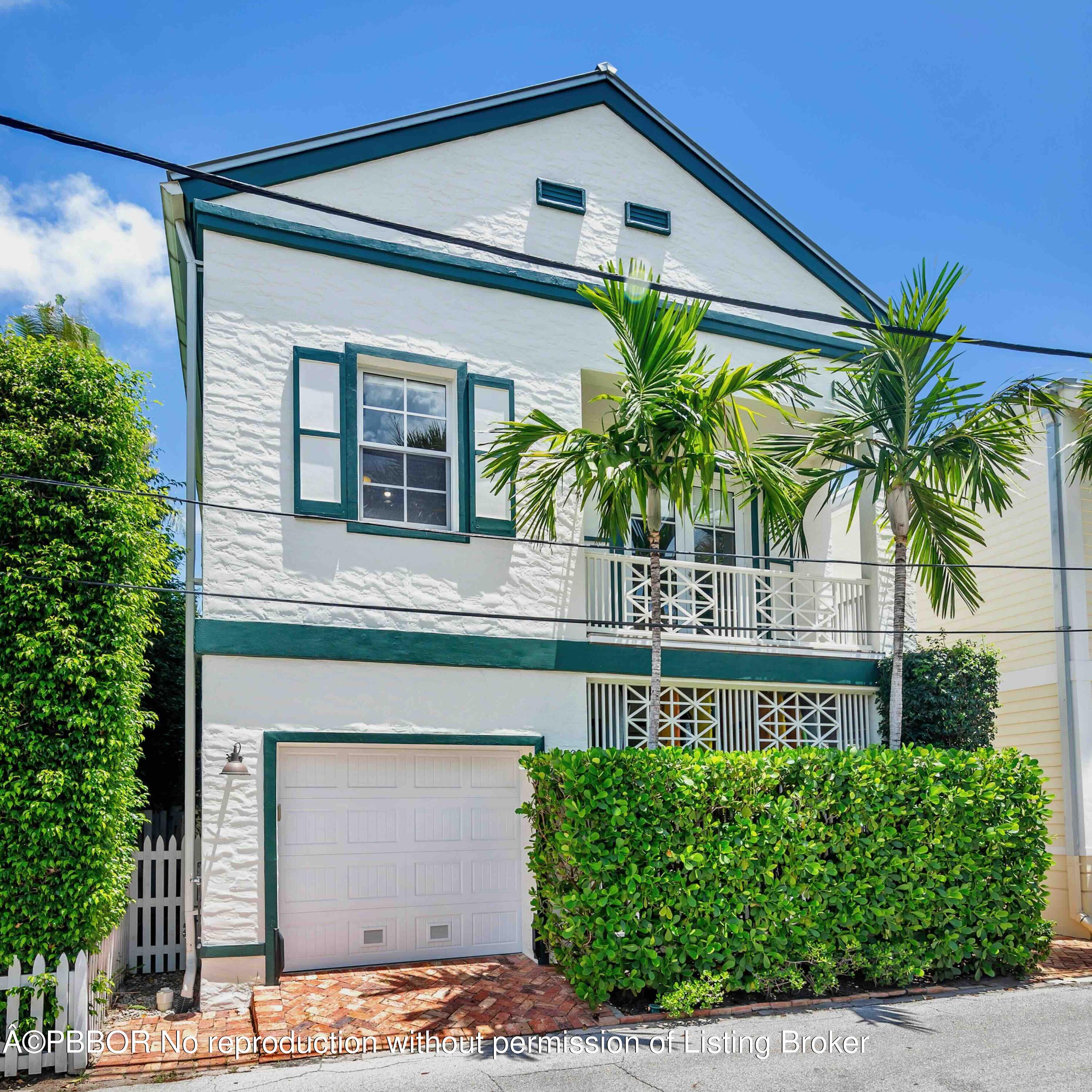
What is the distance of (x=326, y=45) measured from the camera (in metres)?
8.03

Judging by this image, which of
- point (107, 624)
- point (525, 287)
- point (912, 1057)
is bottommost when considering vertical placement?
point (912, 1057)

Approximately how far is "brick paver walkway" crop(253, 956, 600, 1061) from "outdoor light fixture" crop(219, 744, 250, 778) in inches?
71.8

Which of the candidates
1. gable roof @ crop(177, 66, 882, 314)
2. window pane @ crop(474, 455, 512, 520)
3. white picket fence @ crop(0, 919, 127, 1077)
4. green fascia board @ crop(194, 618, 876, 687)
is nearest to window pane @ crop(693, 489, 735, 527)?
green fascia board @ crop(194, 618, 876, 687)

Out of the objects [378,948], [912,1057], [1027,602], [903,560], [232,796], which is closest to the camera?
[912,1057]

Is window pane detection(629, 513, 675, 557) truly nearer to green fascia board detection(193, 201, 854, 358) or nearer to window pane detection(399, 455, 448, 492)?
green fascia board detection(193, 201, 854, 358)

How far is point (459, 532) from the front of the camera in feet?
35.4

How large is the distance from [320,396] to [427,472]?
1.34m

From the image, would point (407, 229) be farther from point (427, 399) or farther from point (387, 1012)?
point (387, 1012)

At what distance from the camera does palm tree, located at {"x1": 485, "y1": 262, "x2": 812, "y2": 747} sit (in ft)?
32.4

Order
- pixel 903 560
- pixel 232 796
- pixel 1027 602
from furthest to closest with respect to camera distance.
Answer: pixel 1027 602 < pixel 903 560 < pixel 232 796

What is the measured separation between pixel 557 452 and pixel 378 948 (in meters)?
5.23

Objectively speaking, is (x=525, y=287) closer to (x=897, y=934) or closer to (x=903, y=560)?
(x=903, y=560)

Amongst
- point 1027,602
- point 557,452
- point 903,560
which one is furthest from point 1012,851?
point 557,452

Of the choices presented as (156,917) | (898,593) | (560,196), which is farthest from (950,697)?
(156,917)
